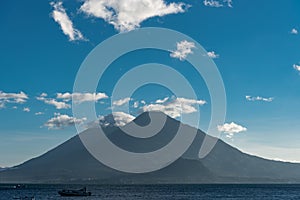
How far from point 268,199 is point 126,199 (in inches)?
1782

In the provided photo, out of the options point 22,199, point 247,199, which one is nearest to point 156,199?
point 247,199

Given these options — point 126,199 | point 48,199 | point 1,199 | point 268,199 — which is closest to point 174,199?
point 126,199

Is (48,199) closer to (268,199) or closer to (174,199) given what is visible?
(174,199)

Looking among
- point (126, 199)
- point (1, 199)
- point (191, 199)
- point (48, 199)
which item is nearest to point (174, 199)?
point (191, 199)

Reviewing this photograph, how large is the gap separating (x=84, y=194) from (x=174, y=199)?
138 feet

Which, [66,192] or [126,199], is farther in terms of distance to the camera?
[66,192]

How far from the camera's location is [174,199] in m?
158

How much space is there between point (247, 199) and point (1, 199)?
78594mm

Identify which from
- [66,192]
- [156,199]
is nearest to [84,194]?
[66,192]

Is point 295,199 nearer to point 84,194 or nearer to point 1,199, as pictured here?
point 84,194

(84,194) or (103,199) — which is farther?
(84,194)

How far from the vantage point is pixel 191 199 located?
15825cm

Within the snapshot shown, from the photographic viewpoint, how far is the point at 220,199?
529 feet

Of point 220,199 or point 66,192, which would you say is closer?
point 220,199
